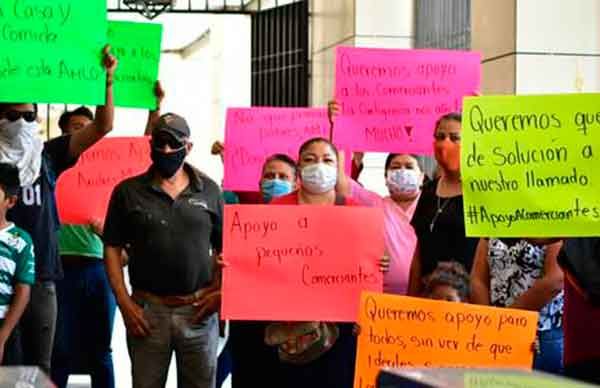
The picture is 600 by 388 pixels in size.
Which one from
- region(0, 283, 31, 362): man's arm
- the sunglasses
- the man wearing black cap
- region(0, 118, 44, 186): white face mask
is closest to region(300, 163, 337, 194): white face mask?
the man wearing black cap

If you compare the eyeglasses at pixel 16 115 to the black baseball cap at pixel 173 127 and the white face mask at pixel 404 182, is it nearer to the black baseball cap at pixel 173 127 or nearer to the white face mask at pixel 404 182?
the black baseball cap at pixel 173 127

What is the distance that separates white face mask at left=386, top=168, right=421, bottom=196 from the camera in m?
8.05

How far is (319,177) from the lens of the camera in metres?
7.35

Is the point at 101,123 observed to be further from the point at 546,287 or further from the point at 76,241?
the point at 546,287

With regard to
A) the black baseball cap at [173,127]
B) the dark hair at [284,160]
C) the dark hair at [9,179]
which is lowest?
the dark hair at [9,179]

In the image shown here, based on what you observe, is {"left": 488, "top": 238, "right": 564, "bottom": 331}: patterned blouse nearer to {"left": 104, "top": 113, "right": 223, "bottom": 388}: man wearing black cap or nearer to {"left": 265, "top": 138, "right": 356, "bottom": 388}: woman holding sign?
{"left": 265, "top": 138, "right": 356, "bottom": 388}: woman holding sign

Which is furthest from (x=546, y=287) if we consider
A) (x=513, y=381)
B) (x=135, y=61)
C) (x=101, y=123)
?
(x=513, y=381)

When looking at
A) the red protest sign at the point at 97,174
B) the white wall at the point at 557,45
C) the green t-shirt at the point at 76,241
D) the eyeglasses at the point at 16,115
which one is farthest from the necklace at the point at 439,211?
the green t-shirt at the point at 76,241

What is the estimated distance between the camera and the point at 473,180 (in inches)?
223

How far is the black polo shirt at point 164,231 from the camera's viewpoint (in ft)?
24.7

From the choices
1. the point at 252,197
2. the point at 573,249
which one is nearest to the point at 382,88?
the point at 252,197

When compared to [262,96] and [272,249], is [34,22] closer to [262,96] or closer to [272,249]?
[272,249]

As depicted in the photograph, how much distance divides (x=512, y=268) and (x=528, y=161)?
2.52 feet

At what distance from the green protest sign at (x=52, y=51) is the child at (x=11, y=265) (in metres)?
0.37
